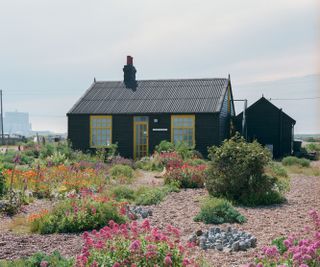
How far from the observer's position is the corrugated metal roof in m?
23.9

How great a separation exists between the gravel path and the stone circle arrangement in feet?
0.40

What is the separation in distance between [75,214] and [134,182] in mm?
6930

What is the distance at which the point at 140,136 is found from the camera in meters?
24.1

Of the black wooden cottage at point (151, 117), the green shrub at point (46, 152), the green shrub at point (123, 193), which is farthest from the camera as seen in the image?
the black wooden cottage at point (151, 117)

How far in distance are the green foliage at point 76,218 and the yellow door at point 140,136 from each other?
1601cm

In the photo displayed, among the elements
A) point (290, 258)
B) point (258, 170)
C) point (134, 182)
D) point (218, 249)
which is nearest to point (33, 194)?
point (134, 182)

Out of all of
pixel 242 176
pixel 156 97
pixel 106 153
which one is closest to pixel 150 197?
pixel 242 176

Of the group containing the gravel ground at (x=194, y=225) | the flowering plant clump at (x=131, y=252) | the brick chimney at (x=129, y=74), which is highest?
the brick chimney at (x=129, y=74)

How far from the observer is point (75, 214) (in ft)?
25.3

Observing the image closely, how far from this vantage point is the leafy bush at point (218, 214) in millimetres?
8000

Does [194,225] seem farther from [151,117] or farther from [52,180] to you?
[151,117]

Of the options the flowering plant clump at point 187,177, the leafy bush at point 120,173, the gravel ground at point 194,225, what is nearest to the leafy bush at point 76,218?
the gravel ground at point 194,225

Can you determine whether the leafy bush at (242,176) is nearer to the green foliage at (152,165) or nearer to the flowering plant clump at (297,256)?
the flowering plant clump at (297,256)

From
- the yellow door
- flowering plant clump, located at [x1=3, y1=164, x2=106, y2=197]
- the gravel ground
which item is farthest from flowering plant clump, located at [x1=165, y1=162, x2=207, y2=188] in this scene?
the yellow door
